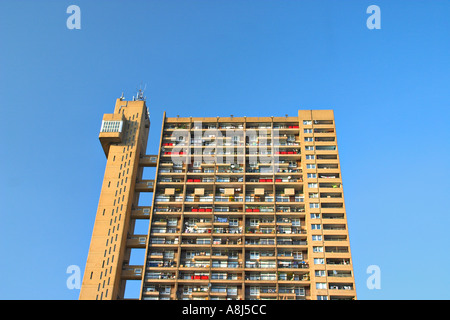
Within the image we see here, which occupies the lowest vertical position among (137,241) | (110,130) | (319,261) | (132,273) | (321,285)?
(321,285)

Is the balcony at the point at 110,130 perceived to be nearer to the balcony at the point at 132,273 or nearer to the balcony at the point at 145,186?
the balcony at the point at 145,186

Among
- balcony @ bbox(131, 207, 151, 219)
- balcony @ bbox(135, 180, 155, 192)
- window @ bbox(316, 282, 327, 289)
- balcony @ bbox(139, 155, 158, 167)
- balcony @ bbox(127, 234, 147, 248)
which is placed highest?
balcony @ bbox(139, 155, 158, 167)

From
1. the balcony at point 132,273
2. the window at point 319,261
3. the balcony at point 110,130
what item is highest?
the balcony at point 110,130

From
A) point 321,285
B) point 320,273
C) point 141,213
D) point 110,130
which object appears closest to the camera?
point 321,285

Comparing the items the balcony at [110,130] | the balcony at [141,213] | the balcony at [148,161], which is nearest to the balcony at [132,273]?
the balcony at [141,213]

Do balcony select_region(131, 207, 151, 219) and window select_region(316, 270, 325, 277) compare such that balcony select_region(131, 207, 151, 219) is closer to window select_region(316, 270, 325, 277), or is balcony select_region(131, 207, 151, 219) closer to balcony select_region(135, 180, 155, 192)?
balcony select_region(135, 180, 155, 192)

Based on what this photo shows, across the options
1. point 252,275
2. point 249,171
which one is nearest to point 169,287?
point 252,275

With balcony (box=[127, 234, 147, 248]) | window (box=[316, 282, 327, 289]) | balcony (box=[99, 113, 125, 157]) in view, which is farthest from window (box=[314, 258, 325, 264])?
balcony (box=[99, 113, 125, 157])

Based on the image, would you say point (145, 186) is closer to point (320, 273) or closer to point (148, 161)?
point (148, 161)

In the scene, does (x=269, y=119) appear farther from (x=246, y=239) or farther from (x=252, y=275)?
(x=252, y=275)

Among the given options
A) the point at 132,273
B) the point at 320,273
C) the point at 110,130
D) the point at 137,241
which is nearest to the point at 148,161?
the point at 110,130

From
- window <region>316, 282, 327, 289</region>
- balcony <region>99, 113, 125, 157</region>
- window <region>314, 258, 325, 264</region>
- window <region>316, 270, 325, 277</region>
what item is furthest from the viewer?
balcony <region>99, 113, 125, 157</region>

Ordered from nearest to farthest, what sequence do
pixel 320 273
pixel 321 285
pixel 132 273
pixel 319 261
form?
pixel 321 285
pixel 320 273
pixel 319 261
pixel 132 273

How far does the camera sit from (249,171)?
93.9 meters
